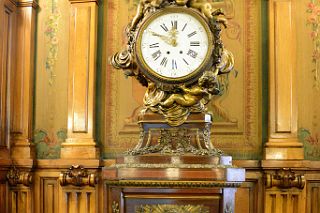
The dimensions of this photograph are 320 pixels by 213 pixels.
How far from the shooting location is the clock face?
2.37 metres

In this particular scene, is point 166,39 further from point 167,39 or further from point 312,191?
point 312,191

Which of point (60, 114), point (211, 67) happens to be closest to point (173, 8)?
point (211, 67)

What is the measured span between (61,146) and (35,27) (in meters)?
0.74

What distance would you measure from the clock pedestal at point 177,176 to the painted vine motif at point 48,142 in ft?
3.31

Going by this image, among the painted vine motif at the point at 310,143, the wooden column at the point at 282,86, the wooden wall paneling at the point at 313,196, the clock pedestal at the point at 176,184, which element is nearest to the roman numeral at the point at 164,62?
the clock pedestal at the point at 176,184

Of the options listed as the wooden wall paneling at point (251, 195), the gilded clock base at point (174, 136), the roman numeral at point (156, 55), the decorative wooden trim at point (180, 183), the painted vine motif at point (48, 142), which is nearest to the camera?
the decorative wooden trim at point (180, 183)

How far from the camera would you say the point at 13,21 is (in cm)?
325

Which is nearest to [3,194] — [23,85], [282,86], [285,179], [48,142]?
[48,142]

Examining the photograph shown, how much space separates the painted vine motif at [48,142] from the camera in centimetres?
321

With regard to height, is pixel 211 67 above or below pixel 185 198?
above

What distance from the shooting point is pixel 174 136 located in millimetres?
2314

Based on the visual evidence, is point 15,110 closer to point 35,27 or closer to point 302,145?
point 35,27

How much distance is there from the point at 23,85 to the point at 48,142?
366mm

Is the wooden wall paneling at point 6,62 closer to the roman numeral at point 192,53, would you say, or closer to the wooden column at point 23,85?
the wooden column at point 23,85
